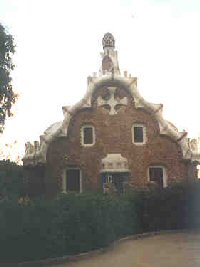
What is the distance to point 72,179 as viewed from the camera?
104ft

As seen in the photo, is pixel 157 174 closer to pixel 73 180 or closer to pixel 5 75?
pixel 73 180

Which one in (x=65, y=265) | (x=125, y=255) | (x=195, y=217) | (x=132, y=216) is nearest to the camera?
(x=65, y=265)

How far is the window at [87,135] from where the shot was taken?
31.5 metres

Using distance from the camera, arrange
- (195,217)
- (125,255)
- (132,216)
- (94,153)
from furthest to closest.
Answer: (94,153)
(195,217)
(132,216)
(125,255)

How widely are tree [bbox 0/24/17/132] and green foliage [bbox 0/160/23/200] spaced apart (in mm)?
9215

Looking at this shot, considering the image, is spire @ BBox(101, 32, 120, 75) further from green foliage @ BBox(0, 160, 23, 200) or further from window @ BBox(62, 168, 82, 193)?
green foliage @ BBox(0, 160, 23, 200)

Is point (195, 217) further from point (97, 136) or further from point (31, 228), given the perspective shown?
point (31, 228)

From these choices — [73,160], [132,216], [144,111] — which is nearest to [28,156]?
[73,160]

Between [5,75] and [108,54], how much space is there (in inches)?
585

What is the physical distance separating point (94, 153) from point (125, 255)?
15.6m

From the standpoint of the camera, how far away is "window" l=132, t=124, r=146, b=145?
31.5 m

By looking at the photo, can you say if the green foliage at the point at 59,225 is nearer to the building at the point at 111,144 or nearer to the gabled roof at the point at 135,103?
the building at the point at 111,144

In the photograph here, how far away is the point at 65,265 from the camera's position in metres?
14.3

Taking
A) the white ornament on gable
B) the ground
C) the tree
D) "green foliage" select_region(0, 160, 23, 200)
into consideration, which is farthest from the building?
the ground
